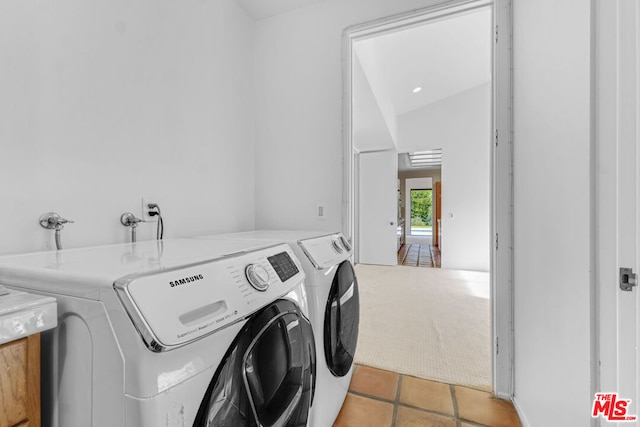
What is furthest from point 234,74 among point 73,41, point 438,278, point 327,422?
point 438,278

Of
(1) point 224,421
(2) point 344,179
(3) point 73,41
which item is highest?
(3) point 73,41

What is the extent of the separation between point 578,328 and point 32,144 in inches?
76.2

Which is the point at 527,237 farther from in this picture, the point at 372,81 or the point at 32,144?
the point at 372,81

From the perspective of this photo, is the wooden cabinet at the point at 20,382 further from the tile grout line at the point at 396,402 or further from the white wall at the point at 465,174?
the white wall at the point at 465,174

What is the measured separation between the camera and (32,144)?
0.99 metres

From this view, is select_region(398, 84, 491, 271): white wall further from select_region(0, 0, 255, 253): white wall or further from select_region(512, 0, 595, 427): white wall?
select_region(0, 0, 255, 253): white wall

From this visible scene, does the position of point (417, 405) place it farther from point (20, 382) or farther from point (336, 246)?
point (20, 382)

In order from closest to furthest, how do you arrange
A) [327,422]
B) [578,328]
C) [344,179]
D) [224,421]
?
[224,421], [578,328], [327,422], [344,179]

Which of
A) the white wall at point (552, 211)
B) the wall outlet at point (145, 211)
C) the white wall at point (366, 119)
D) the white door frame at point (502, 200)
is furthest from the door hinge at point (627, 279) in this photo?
the white wall at point (366, 119)

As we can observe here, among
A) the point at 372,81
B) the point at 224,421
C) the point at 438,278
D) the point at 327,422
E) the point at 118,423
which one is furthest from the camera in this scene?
the point at 438,278

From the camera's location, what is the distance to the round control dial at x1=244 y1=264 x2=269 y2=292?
765 millimetres

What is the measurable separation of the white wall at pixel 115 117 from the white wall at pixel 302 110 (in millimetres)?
242

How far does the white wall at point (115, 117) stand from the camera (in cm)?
97

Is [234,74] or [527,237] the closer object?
[527,237]
